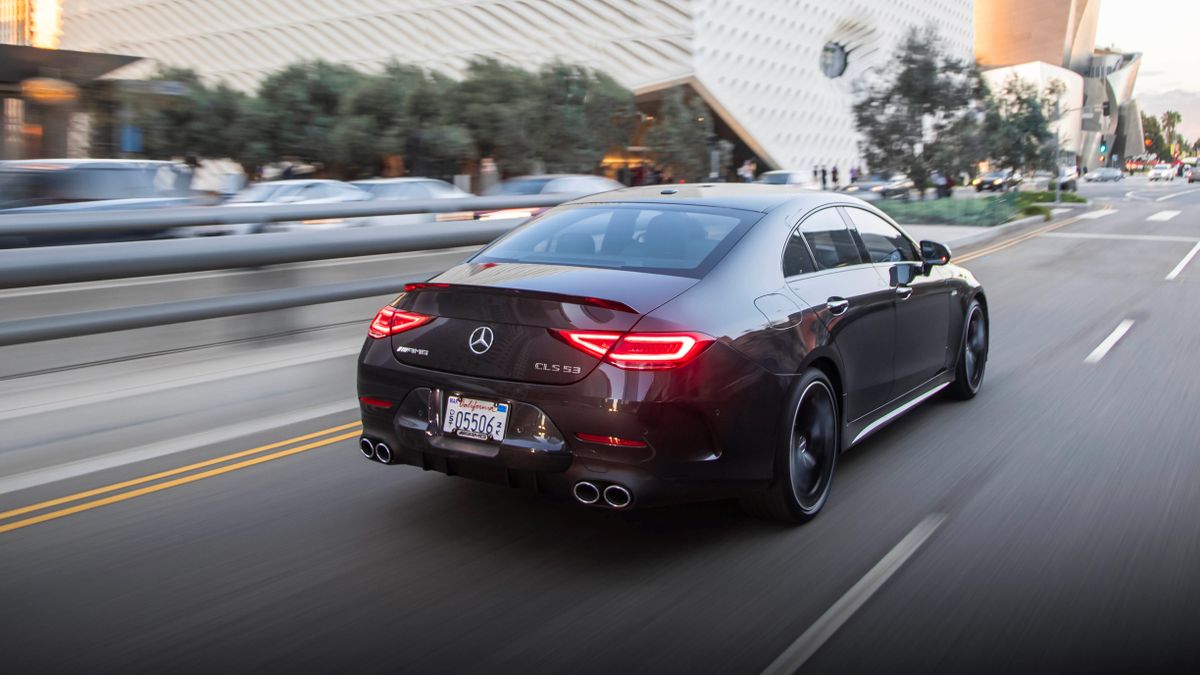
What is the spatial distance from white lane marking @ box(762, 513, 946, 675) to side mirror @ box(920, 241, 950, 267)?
2.01 m

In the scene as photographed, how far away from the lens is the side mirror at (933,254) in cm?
655

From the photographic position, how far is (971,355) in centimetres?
752

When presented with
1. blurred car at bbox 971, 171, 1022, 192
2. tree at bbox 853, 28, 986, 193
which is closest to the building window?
blurred car at bbox 971, 171, 1022, 192

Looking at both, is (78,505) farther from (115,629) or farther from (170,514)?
(115,629)

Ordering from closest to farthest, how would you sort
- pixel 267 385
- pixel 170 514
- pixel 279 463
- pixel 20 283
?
1. pixel 170 514
2. pixel 279 463
3. pixel 20 283
4. pixel 267 385

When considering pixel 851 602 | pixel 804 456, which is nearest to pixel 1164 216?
pixel 804 456

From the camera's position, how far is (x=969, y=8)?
10175 centimetres

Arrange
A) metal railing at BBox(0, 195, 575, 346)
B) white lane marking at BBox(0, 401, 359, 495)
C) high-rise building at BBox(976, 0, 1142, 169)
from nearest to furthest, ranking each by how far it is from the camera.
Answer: white lane marking at BBox(0, 401, 359, 495) < metal railing at BBox(0, 195, 575, 346) < high-rise building at BBox(976, 0, 1142, 169)

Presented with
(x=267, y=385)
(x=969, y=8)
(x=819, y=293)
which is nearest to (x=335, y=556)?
(x=819, y=293)

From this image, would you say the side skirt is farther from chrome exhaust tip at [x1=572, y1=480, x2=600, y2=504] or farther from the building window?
the building window

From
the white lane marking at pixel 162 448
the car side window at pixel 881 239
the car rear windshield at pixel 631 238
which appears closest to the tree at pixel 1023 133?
the car side window at pixel 881 239

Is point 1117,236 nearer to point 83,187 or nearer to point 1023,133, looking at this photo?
point 1023,133

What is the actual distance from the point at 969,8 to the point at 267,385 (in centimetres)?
10524

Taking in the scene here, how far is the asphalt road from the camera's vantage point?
3.63 metres
